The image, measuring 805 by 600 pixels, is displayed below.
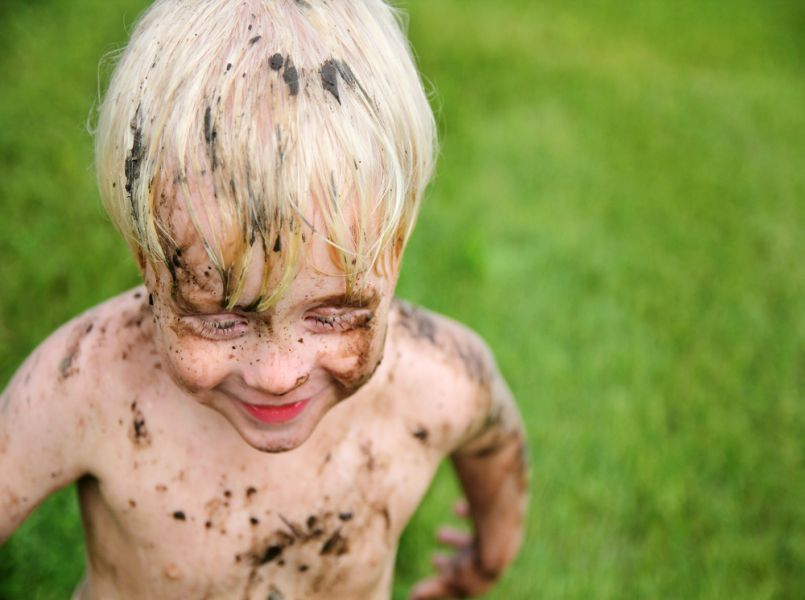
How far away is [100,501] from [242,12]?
2.45 ft

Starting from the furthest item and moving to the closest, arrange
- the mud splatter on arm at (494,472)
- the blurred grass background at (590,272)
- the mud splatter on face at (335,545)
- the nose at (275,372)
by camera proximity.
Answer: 1. the blurred grass background at (590,272)
2. the mud splatter on arm at (494,472)
3. the mud splatter on face at (335,545)
4. the nose at (275,372)

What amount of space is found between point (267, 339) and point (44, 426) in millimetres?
411

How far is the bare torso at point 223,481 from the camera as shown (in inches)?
49.8

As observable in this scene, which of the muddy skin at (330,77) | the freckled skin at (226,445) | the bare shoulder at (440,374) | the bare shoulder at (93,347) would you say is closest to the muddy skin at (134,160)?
the freckled skin at (226,445)

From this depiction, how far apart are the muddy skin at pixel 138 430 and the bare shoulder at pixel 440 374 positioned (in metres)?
0.39

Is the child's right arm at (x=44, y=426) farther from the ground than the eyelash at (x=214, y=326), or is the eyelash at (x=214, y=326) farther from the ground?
the eyelash at (x=214, y=326)

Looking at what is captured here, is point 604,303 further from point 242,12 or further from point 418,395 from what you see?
point 242,12

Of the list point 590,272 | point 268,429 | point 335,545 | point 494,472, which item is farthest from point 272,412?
point 590,272

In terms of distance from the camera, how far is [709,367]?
3137mm

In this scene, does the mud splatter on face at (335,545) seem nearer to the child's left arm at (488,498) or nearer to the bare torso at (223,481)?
the bare torso at (223,481)

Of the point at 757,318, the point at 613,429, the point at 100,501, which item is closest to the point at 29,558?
the point at 100,501

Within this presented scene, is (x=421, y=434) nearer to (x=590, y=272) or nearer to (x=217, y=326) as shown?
(x=217, y=326)

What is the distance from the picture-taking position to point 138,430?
126 centimetres

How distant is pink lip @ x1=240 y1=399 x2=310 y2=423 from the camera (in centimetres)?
113
